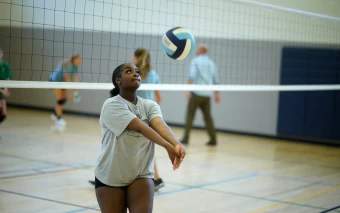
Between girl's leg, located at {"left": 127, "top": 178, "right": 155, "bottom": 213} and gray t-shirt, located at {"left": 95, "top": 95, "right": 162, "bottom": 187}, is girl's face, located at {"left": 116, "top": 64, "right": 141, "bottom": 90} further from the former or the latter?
girl's leg, located at {"left": 127, "top": 178, "right": 155, "bottom": 213}

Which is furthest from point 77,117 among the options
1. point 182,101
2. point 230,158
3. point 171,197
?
point 171,197

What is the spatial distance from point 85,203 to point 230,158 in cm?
434

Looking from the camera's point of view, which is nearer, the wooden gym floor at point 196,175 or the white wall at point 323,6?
the wooden gym floor at point 196,175

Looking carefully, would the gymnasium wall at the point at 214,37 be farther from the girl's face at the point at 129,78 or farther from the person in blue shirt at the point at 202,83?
the girl's face at the point at 129,78

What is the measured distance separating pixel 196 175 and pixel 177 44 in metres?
2.87

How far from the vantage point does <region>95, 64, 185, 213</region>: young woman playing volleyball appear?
4012mm

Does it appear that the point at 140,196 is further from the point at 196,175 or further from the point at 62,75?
the point at 62,75

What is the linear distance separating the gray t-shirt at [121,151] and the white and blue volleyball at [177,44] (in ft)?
6.63

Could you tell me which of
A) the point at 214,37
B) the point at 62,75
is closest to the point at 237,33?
the point at 214,37

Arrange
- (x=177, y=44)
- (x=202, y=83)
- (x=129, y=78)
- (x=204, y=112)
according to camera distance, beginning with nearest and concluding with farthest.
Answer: (x=129, y=78) → (x=177, y=44) → (x=202, y=83) → (x=204, y=112)

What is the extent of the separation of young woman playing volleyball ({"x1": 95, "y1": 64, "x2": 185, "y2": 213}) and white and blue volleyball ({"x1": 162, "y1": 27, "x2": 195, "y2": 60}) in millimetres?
1961

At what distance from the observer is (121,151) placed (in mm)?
4051

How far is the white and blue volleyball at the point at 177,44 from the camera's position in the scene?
6074 millimetres

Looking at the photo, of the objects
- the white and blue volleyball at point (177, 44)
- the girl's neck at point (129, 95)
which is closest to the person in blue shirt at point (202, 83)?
the white and blue volleyball at point (177, 44)
